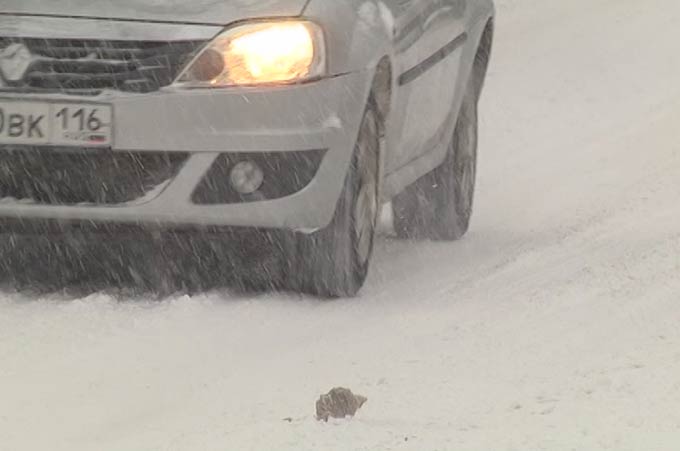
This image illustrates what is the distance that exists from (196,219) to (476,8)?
266 cm

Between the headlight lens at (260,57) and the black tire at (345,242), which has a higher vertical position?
Result: the headlight lens at (260,57)

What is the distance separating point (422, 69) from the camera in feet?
27.6

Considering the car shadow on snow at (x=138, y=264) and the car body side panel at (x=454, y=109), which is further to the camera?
the car body side panel at (x=454, y=109)

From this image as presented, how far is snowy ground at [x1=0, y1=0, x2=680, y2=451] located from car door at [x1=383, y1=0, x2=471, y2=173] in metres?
0.50

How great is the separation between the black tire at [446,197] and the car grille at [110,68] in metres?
2.63

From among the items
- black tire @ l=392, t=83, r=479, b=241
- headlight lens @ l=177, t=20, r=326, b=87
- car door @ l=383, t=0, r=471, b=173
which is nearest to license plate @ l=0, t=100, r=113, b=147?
headlight lens @ l=177, t=20, r=326, b=87

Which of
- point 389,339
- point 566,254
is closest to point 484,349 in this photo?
point 389,339

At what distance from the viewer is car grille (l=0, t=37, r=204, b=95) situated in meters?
7.17

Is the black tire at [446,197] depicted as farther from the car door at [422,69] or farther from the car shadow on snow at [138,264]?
the car shadow on snow at [138,264]

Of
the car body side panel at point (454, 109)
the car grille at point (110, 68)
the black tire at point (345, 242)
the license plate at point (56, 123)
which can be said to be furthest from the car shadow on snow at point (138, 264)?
the car body side panel at point (454, 109)

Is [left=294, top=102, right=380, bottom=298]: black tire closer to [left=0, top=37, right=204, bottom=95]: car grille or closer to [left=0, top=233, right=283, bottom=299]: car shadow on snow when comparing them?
[left=0, top=233, right=283, bottom=299]: car shadow on snow

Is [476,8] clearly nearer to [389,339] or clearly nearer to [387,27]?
[387,27]

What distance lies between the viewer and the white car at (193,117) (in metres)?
7.17

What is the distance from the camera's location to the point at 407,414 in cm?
564
